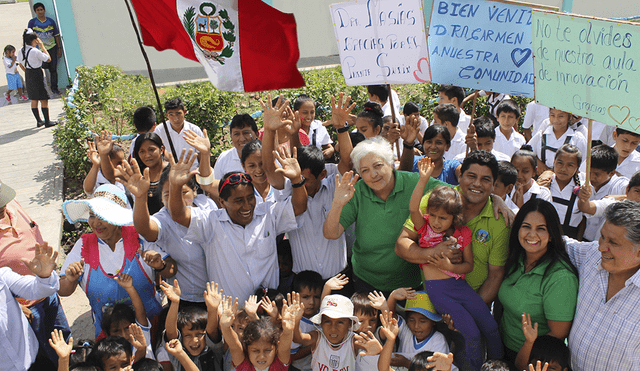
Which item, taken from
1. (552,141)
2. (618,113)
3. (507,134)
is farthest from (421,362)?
(507,134)

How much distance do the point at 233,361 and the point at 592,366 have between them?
88.7 inches

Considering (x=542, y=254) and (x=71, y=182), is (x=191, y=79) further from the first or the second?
(x=542, y=254)

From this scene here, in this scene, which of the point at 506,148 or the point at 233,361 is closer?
the point at 233,361

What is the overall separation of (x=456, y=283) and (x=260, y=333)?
137 centimetres

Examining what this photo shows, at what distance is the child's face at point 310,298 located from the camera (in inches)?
153

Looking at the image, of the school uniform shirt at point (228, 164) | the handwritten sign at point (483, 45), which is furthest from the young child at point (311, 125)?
the handwritten sign at point (483, 45)

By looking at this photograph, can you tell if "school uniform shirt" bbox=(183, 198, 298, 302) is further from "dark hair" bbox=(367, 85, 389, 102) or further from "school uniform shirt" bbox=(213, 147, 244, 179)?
"dark hair" bbox=(367, 85, 389, 102)

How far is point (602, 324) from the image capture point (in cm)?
288

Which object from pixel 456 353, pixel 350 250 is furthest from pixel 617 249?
pixel 350 250

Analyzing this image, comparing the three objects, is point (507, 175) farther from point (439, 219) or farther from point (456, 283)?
point (456, 283)

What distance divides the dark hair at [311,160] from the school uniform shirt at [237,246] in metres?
0.39

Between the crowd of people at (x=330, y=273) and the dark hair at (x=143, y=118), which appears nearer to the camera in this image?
the crowd of people at (x=330, y=273)

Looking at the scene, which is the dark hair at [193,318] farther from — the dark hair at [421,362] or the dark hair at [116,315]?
the dark hair at [421,362]

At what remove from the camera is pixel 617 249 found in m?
2.79
